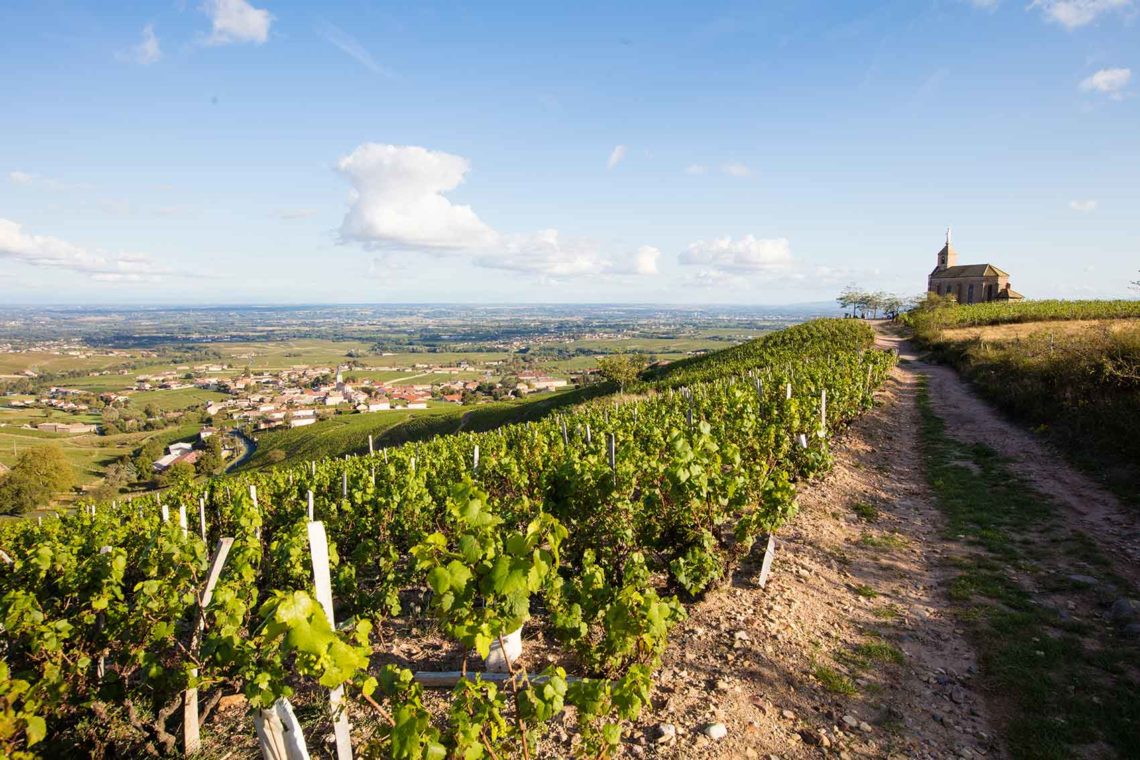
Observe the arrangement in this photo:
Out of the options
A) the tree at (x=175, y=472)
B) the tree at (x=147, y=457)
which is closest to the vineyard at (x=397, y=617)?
the tree at (x=175, y=472)

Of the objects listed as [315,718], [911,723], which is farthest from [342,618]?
[911,723]

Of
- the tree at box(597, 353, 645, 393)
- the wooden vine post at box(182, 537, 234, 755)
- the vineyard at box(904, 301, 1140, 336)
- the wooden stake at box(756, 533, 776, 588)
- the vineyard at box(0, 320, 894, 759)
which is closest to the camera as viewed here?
the vineyard at box(0, 320, 894, 759)

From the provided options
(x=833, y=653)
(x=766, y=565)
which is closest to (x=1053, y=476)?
(x=766, y=565)

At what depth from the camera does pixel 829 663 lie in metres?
5.00

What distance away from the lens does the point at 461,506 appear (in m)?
3.05

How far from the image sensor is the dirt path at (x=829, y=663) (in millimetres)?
4086

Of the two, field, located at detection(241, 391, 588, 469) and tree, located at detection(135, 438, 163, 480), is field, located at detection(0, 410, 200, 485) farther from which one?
field, located at detection(241, 391, 588, 469)

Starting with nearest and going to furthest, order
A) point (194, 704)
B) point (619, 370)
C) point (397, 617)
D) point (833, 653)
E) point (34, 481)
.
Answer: point (194, 704), point (833, 653), point (397, 617), point (619, 370), point (34, 481)

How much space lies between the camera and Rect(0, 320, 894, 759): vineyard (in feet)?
9.61

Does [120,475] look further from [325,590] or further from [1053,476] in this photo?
[1053,476]

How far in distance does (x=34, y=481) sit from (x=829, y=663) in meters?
53.5

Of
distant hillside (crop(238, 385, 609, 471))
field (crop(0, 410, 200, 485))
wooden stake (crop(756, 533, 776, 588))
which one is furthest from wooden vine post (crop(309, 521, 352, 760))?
field (crop(0, 410, 200, 485))

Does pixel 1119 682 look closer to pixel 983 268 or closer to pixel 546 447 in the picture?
pixel 546 447

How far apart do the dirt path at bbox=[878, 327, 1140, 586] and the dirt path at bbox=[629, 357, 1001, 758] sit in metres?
2.08
